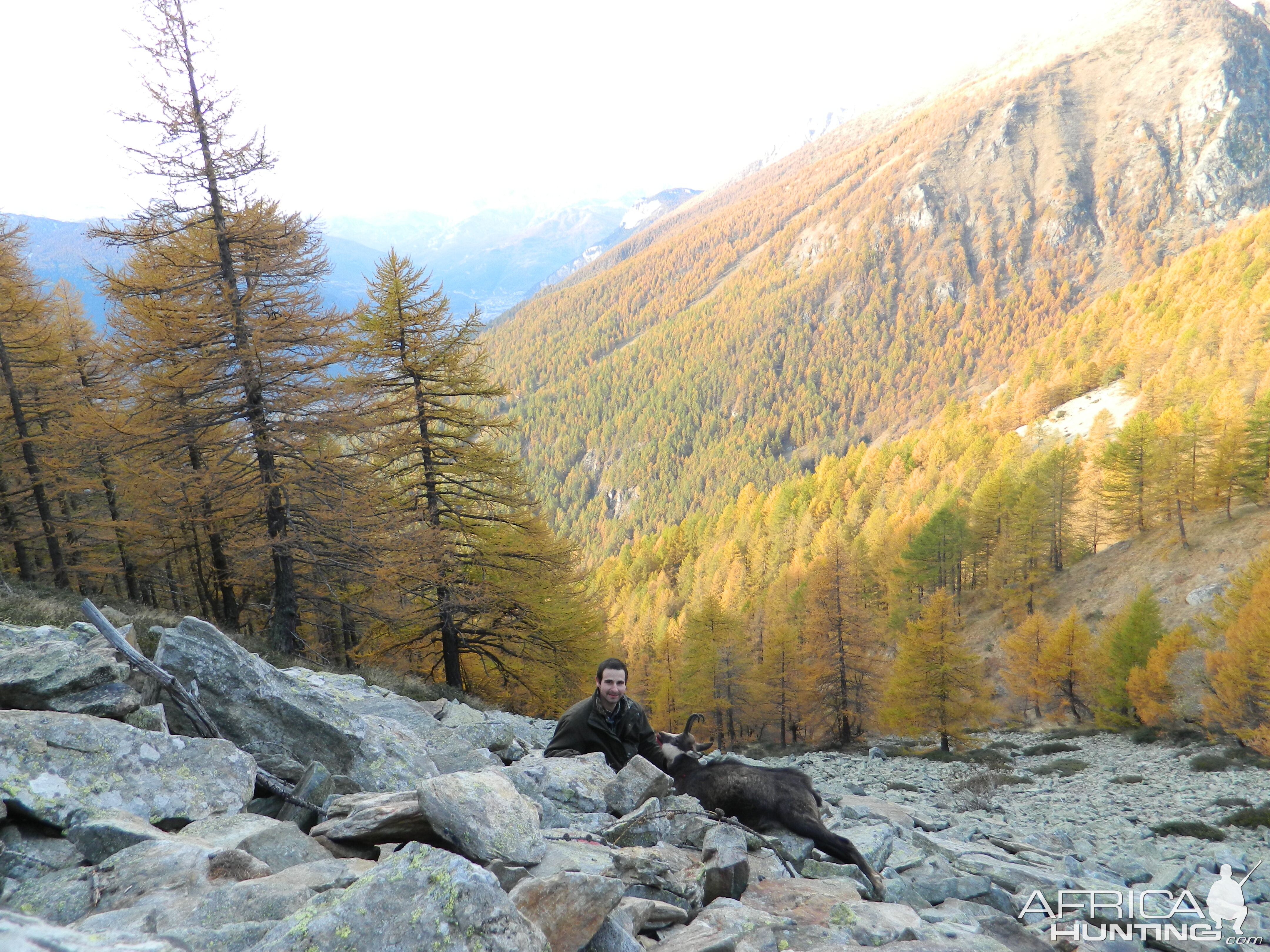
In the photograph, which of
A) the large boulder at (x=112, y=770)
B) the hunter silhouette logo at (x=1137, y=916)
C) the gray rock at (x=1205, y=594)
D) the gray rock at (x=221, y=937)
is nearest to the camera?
the gray rock at (x=221, y=937)

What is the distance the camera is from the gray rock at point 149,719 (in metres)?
4.30

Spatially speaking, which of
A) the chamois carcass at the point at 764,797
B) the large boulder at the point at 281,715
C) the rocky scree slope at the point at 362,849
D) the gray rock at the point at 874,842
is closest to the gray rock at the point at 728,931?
the rocky scree slope at the point at 362,849

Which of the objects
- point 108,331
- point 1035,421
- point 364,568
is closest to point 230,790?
point 364,568

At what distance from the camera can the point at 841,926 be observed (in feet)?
11.8

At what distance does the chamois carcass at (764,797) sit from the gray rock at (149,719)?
4.21 m

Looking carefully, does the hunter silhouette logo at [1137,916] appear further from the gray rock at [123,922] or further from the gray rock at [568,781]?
the gray rock at [123,922]

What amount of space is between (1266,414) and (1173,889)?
5803cm

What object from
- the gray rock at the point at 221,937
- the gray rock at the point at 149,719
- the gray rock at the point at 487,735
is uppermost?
the gray rock at the point at 221,937

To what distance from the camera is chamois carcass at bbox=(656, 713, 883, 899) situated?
5.25 meters

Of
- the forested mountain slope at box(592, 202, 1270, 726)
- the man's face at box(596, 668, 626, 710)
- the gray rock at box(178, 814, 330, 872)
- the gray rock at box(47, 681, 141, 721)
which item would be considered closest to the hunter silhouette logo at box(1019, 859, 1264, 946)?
the man's face at box(596, 668, 626, 710)

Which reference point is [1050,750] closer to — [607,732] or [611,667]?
[607,732]

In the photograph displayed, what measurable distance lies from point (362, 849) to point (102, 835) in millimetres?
1329

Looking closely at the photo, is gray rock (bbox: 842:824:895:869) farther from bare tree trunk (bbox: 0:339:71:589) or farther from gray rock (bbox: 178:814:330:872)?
bare tree trunk (bbox: 0:339:71:589)

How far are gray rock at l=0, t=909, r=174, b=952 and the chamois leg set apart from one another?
4664 millimetres
